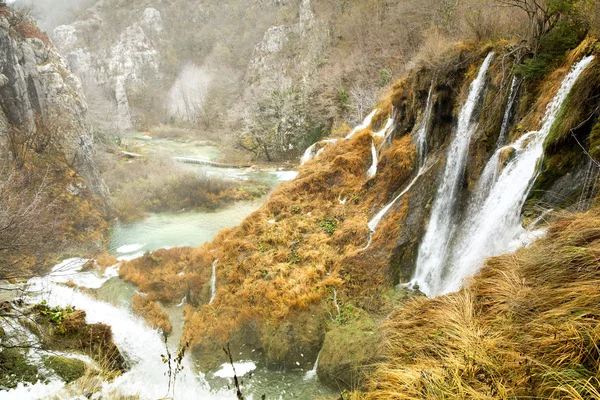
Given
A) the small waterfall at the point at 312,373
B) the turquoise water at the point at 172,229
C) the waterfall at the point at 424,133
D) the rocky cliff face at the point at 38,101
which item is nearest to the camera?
the small waterfall at the point at 312,373

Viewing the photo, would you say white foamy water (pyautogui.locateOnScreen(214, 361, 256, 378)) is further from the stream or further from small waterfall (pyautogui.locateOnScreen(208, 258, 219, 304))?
small waterfall (pyautogui.locateOnScreen(208, 258, 219, 304))

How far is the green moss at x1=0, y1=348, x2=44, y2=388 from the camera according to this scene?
419 cm

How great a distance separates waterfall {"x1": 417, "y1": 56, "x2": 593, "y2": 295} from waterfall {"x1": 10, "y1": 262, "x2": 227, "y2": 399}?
17.4 feet

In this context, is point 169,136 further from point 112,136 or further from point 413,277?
point 413,277

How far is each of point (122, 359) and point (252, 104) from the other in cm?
2836

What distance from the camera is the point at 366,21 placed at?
103 ft

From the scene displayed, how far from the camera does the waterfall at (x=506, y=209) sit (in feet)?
17.1

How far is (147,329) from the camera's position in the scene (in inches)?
368

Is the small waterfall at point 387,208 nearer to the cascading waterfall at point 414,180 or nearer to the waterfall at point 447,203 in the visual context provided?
the cascading waterfall at point 414,180

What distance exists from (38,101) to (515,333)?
22.3 meters

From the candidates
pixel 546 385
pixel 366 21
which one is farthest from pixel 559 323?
pixel 366 21

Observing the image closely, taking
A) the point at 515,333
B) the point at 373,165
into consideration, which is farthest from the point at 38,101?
the point at 515,333

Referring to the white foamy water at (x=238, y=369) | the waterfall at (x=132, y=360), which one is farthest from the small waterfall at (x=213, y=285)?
the white foamy water at (x=238, y=369)

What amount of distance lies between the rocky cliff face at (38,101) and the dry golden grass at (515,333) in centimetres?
1800
